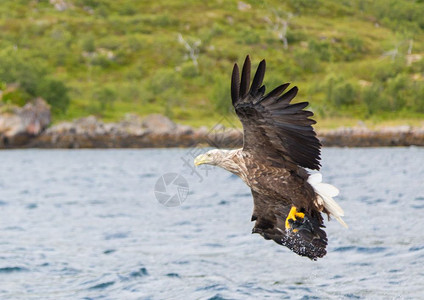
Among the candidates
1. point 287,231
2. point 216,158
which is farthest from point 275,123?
point 287,231

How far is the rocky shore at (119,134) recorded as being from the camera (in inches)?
2682

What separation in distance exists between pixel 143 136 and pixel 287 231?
63403mm

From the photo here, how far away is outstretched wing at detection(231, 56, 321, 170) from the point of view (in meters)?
7.26

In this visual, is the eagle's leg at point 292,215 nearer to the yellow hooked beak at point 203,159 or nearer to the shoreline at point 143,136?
the yellow hooked beak at point 203,159

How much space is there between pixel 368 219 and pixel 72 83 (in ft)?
269

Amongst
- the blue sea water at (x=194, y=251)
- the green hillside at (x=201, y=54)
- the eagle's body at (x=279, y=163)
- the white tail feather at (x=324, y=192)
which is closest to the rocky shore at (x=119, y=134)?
the green hillside at (x=201, y=54)

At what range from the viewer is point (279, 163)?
306 inches

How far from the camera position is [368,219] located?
16.9 m

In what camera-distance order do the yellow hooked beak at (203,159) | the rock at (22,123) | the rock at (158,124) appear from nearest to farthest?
1. the yellow hooked beak at (203,159)
2. the rock at (22,123)
3. the rock at (158,124)

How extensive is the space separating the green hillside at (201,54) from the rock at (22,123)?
192 cm

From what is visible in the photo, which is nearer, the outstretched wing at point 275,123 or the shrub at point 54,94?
the outstretched wing at point 275,123

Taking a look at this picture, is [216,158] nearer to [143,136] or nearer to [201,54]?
[143,136]

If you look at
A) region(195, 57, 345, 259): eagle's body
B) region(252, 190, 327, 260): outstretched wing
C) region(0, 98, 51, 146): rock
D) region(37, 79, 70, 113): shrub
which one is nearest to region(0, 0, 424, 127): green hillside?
region(37, 79, 70, 113): shrub

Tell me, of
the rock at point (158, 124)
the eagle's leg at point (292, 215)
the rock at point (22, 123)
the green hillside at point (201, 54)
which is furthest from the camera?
the green hillside at point (201, 54)
